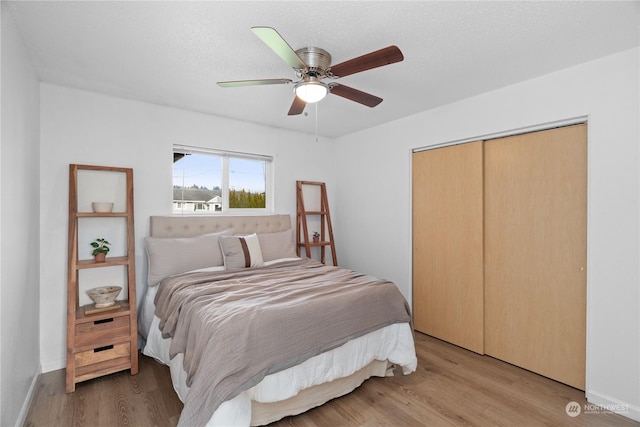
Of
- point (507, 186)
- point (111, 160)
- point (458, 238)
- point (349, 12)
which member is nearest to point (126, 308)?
point (111, 160)

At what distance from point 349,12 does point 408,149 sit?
2.10 meters

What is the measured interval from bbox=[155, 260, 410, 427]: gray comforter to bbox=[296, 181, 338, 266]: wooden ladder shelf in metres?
1.29

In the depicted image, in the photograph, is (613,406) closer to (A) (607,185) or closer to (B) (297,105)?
(A) (607,185)

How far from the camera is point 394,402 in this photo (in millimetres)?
2160

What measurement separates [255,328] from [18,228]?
159 cm

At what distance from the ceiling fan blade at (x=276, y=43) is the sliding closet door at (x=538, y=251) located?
6.87 ft

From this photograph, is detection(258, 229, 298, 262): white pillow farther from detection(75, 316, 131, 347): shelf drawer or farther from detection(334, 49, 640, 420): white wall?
detection(334, 49, 640, 420): white wall

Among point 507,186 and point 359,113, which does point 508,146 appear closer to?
point 507,186

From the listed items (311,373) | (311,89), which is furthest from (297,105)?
(311,373)

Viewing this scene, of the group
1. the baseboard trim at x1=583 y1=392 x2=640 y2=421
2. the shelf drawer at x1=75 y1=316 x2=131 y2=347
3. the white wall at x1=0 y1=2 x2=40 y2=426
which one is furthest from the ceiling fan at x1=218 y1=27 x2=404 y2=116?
the baseboard trim at x1=583 y1=392 x2=640 y2=421

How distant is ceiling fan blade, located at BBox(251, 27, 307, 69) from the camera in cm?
141

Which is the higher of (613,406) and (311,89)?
(311,89)

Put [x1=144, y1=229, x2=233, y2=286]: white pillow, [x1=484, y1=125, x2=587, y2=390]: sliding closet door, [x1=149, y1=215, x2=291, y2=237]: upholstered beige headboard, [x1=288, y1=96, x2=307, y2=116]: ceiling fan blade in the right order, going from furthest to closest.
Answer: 1. [x1=149, y1=215, x2=291, y2=237]: upholstered beige headboard
2. [x1=144, y1=229, x2=233, y2=286]: white pillow
3. [x1=484, y1=125, x2=587, y2=390]: sliding closet door
4. [x1=288, y1=96, x2=307, y2=116]: ceiling fan blade

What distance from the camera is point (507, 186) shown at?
276 centimetres
